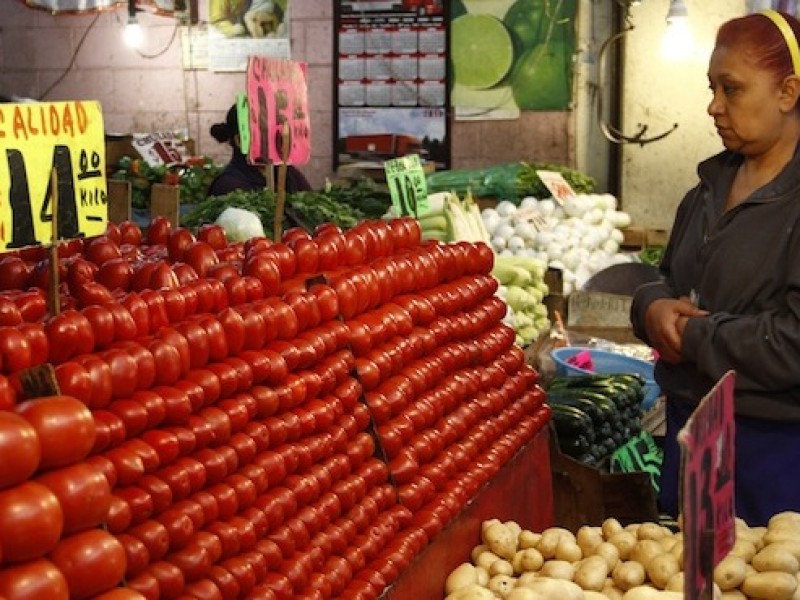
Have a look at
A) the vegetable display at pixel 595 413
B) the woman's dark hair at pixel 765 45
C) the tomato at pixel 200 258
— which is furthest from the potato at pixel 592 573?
the vegetable display at pixel 595 413

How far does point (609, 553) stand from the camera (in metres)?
2.78

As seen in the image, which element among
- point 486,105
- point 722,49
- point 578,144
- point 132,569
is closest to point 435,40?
point 486,105

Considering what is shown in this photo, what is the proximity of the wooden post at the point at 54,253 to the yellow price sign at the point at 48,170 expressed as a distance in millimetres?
16

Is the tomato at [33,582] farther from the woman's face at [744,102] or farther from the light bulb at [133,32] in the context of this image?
the light bulb at [133,32]

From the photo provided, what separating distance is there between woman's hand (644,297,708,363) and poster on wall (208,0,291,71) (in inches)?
274

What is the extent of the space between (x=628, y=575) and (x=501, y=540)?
1.29ft

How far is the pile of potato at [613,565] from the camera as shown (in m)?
2.51

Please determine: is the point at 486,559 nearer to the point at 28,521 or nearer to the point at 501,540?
the point at 501,540

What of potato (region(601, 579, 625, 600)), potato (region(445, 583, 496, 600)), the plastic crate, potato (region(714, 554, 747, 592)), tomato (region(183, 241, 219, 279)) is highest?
tomato (region(183, 241, 219, 279))

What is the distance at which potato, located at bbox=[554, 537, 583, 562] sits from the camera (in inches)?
111

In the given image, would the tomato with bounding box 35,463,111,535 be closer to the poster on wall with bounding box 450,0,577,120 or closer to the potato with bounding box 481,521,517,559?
the potato with bounding box 481,521,517,559

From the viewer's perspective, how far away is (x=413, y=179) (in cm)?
503

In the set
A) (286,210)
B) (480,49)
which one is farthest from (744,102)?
(480,49)

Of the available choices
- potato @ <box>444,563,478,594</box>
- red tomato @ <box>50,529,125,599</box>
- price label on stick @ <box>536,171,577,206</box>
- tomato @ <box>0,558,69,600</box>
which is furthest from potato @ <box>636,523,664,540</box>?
price label on stick @ <box>536,171,577,206</box>
